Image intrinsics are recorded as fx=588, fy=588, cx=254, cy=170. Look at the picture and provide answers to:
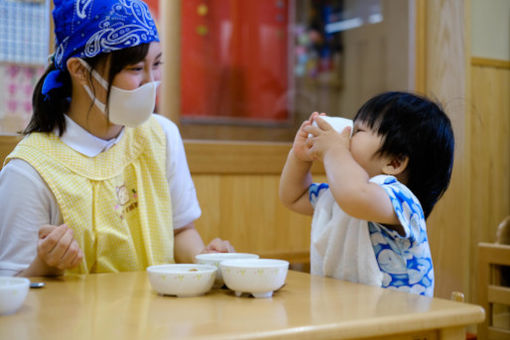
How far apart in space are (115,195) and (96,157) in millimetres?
102

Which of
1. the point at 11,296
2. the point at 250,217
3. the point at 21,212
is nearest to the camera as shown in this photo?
the point at 11,296

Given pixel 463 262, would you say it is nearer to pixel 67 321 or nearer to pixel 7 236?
pixel 7 236

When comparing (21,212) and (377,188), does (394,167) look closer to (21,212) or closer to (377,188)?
(377,188)

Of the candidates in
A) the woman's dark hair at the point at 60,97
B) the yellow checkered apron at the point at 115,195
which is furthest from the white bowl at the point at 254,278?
the woman's dark hair at the point at 60,97

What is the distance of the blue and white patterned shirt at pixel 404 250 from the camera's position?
1.11 metres

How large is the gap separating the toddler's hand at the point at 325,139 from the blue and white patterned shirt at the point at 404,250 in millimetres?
99

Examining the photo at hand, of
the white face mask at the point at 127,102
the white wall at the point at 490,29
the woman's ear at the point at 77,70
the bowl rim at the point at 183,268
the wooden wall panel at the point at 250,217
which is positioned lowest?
the wooden wall panel at the point at 250,217

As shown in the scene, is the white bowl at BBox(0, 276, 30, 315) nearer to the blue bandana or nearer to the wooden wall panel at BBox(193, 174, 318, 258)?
the blue bandana

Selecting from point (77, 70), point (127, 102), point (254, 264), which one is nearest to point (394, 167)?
point (254, 264)

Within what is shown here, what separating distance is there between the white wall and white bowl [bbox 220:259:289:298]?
221cm

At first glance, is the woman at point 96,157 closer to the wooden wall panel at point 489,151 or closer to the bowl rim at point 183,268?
the bowl rim at point 183,268

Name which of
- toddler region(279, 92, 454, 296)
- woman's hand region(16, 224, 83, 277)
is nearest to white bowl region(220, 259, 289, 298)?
toddler region(279, 92, 454, 296)

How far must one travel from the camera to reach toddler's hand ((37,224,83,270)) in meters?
1.12

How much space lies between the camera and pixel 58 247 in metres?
1.12
